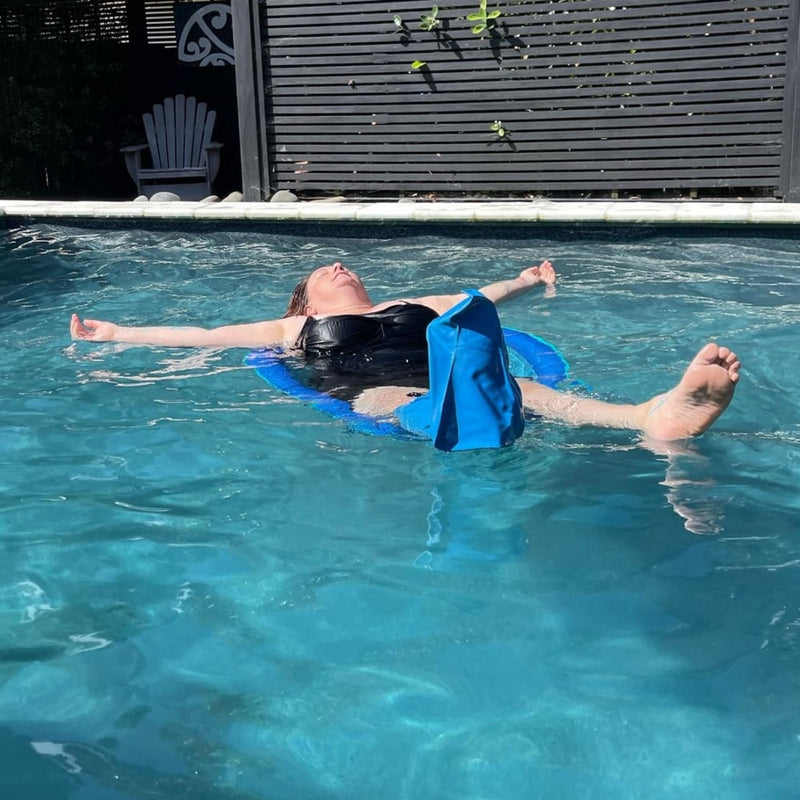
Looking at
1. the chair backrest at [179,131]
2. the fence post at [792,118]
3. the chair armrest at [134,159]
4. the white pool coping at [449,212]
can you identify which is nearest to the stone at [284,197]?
the white pool coping at [449,212]

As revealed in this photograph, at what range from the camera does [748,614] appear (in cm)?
237

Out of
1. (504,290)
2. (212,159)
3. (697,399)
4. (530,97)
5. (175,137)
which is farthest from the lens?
(175,137)

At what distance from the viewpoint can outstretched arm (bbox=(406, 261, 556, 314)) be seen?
4.46m

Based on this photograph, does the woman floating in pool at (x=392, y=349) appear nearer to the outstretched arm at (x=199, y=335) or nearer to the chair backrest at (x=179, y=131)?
the outstretched arm at (x=199, y=335)

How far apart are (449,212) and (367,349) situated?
3787 millimetres

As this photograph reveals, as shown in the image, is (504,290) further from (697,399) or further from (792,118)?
(792,118)

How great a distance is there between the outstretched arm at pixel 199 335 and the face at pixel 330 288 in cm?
11

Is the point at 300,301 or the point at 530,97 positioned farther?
the point at 530,97

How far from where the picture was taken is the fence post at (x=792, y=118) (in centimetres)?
788

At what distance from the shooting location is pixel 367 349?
404 centimetres

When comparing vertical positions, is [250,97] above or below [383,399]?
above

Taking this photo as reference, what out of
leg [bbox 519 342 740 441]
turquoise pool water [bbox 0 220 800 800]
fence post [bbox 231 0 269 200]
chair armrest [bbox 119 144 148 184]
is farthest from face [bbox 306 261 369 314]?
chair armrest [bbox 119 144 148 184]

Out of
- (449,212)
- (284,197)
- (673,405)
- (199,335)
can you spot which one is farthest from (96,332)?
(284,197)

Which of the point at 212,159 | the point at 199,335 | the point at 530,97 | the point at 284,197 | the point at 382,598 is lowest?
the point at 382,598
